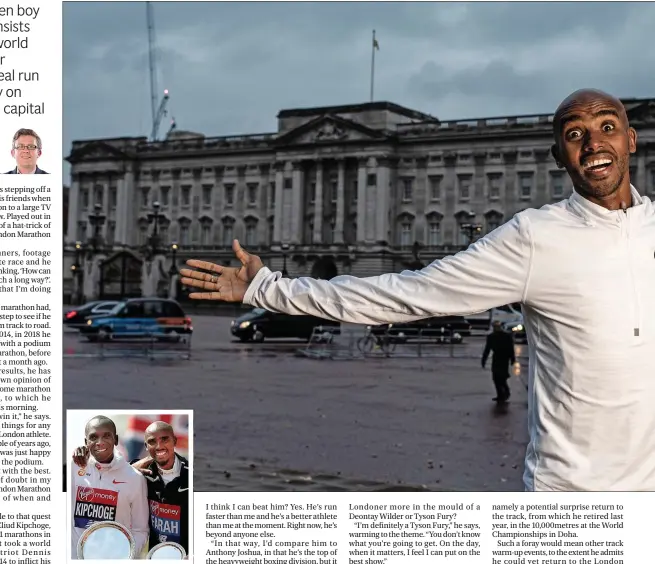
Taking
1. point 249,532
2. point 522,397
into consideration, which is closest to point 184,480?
point 249,532

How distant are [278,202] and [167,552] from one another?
6417 cm

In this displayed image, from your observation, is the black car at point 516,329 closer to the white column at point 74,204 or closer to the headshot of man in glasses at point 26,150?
the headshot of man in glasses at point 26,150

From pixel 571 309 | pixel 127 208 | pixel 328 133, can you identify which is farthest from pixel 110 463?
pixel 127 208

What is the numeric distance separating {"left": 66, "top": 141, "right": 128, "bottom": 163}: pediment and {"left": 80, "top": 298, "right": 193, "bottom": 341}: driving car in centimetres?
4762

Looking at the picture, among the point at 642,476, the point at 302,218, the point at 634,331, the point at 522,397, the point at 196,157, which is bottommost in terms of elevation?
the point at 522,397

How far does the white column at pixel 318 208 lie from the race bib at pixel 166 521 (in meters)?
62.2

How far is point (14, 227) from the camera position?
3.64 metres

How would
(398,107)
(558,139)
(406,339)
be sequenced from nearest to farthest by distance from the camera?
1. (558,139)
2. (406,339)
3. (398,107)

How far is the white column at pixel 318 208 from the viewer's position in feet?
216

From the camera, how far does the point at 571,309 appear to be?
2.29m

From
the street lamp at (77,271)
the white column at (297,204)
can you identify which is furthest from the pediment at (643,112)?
the street lamp at (77,271)

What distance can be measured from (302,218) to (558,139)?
6456 centimetres

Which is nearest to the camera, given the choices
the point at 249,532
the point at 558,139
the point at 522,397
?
the point at 558,139

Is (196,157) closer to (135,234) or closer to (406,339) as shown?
(135,234)
